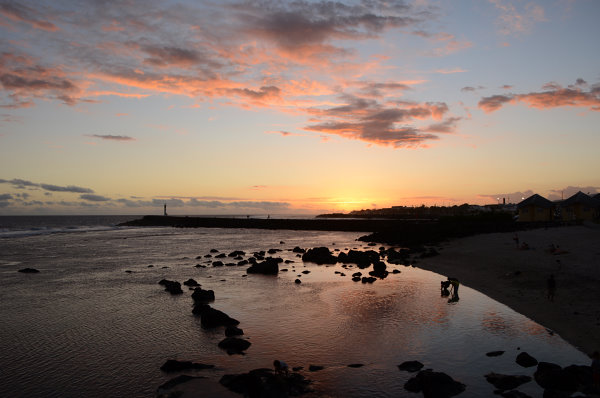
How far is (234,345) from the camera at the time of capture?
18.3 m

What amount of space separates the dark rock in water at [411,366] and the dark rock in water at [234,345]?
269 inches

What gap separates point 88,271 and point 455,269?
121 ft

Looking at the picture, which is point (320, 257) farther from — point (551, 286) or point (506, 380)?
point (506, 380)

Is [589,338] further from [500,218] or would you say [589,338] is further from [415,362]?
[500,218]

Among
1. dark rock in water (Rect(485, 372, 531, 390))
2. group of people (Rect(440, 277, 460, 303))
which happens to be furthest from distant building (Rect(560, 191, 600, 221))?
dark rock in water (Rect(485, 372, 531, 390))

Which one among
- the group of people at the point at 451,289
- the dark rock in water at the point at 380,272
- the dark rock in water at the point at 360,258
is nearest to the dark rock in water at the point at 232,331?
the group of people at the point at 451,289

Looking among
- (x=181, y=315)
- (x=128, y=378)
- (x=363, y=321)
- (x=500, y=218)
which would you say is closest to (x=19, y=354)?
(x=128, y=378)

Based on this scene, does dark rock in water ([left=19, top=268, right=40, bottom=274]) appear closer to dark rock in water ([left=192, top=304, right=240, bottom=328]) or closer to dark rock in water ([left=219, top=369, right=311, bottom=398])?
dark rock in water ([left=192, top=304, right=240, bottom=328])

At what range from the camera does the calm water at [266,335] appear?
49.7 ft

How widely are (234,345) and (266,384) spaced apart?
4936mm

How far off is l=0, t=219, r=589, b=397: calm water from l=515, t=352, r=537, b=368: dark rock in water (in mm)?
314

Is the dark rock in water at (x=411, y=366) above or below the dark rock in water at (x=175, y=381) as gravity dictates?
above

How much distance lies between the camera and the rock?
1569 cm

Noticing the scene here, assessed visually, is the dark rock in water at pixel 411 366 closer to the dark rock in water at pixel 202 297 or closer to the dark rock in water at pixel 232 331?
the dark rock in water at pixel 232 331
